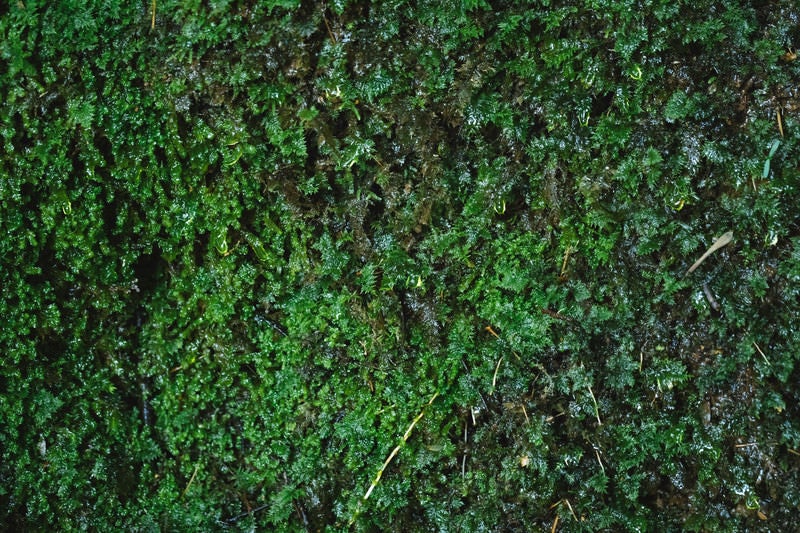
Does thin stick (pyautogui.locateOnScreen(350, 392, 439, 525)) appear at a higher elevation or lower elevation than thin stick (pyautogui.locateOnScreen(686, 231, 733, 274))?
lower

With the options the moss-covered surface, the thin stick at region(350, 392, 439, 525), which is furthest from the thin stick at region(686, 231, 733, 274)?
the thin stick at region(350, 392, 439, 525)

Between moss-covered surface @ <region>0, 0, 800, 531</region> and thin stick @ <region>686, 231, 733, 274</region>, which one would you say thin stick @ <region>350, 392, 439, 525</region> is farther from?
thin stick @ <region>686, 231, 733, 274</region>

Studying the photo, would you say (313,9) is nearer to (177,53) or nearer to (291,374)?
(177,53)

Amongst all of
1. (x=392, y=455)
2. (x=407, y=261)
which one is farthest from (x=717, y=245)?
(x=392, y=455)

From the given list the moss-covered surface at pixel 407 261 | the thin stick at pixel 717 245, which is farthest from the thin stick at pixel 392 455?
the thin stick at pixel 717 245

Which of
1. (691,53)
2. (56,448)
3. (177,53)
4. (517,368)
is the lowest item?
(56,448)

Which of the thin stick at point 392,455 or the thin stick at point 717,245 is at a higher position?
the thin stick at point 717,245

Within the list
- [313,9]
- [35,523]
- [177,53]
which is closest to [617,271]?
[313,9]

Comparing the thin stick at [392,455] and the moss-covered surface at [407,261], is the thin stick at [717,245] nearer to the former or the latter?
the moss-covered surface at [407,261]

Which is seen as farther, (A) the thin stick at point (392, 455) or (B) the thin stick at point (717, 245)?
(A) the thin stick at point (392, 455)
